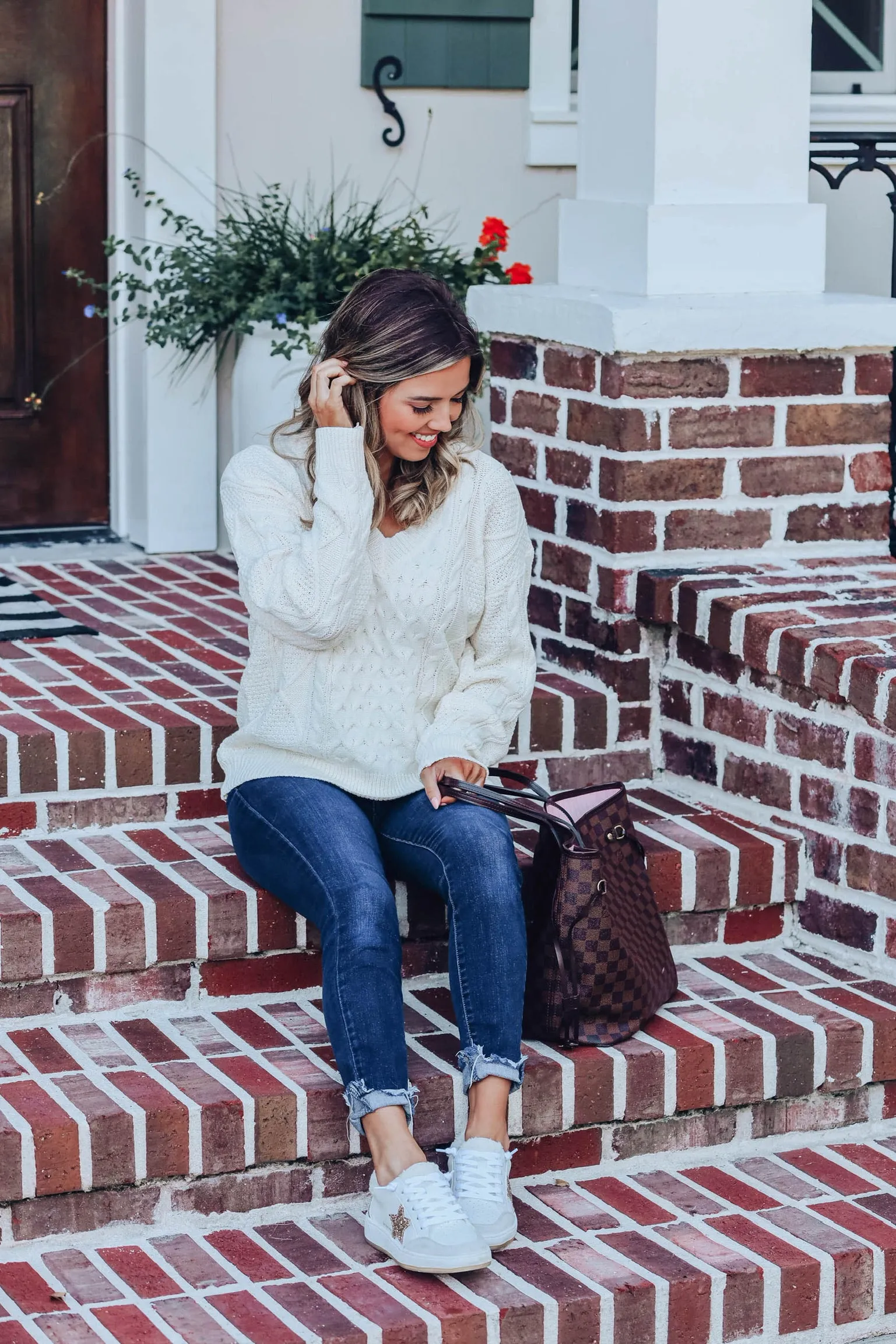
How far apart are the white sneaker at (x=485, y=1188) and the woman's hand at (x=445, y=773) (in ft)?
1.67

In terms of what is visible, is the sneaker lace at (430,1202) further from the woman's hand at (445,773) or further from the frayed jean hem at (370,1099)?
the woman's hand at (445,773)

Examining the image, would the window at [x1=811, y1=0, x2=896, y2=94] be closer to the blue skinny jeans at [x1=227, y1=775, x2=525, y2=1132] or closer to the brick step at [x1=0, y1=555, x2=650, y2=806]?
the brick step at [x1=0, y1=555, x2=650, y2=806]

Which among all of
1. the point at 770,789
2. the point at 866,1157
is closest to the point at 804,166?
the point at 770,789

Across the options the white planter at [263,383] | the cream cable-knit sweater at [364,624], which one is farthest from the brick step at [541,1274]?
the white planter at [263,383]

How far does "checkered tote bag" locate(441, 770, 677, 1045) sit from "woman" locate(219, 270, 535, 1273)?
8 cm

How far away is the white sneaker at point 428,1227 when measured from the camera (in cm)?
246

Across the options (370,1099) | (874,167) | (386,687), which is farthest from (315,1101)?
(874,167)

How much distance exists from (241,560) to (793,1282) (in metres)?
1.29

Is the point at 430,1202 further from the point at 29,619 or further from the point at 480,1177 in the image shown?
the point at 29,619

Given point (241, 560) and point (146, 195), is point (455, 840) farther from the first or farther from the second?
point (146, 195)

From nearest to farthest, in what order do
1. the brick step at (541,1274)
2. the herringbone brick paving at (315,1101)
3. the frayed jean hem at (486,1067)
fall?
the brick step at (541,1274) < the herringbone brick paving at (315,1101) < the frayed jean hem at (486,1067)

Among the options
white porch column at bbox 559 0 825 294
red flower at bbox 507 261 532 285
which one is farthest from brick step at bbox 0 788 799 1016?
red flower at bbox 507 261 532 285

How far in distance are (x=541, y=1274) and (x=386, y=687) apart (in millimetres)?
880

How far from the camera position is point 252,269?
4500mm
